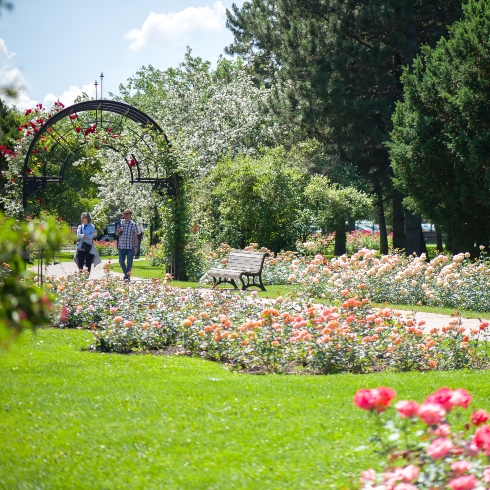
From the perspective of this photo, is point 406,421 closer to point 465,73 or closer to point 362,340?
point 362,340

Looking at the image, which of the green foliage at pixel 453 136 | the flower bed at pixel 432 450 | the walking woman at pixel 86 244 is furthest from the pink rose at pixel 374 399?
the green foliage at pixel 453 136

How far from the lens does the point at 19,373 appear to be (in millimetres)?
7004

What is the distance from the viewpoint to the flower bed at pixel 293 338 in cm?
739

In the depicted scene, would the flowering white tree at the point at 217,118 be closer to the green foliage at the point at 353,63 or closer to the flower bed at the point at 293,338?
the green foliage at the point at 353,63

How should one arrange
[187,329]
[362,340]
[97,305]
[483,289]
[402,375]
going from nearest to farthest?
[402,375], [362,340], [187,329], [97,305], [483,289]

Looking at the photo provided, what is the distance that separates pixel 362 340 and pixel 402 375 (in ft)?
2.17

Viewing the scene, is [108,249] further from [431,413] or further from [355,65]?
[431,413]

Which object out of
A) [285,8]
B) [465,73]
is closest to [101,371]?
[465,73]

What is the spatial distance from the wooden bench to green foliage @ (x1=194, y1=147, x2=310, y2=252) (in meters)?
5.99

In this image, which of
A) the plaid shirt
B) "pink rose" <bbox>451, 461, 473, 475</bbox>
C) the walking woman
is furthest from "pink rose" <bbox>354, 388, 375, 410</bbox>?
the plaid shirt

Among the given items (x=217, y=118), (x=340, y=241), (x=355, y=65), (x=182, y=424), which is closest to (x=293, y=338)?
(x=182, y=424)

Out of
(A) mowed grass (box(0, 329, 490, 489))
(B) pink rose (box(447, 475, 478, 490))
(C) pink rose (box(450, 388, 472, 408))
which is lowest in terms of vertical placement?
(A) mowed grass (box(0, 329, 490, 489))

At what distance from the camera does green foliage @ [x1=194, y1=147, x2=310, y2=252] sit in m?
22.5

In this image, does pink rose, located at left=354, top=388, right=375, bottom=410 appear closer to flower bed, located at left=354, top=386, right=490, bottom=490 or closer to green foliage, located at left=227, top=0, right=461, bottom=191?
flower bed, located at left=354, top=386, right=490, bottom=490
